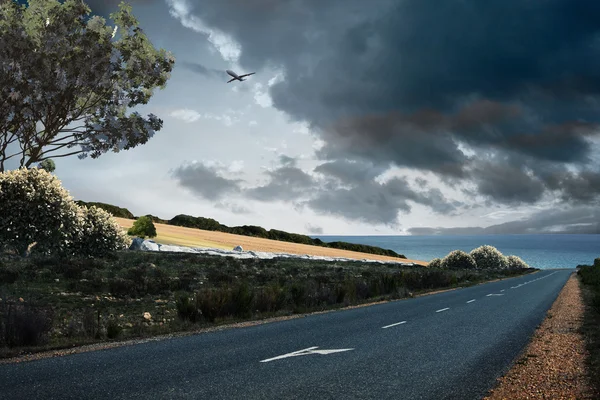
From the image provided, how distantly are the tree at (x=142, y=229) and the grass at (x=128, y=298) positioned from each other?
24698 mm

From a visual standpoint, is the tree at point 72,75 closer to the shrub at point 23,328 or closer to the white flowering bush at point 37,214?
the white flowering bush at point 37,214

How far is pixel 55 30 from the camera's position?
24.1 meters

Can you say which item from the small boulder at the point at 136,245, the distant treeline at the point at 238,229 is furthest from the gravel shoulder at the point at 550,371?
the distant treeline at the point at 238,229

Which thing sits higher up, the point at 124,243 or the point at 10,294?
the point at 124,243

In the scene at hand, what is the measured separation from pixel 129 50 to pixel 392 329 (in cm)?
2052

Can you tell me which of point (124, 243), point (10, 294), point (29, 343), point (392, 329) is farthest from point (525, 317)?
point (124, 243)

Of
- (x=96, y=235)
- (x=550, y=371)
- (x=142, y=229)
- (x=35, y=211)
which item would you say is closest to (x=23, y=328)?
(x=550, y=371)

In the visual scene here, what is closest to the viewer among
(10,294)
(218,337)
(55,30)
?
(218,337)

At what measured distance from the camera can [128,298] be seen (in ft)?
66.0

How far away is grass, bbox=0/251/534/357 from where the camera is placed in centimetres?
1208

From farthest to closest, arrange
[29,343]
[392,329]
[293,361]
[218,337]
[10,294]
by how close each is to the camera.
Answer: [10,294] < [392,329] < [218,337] < [29,343] < [293,361]

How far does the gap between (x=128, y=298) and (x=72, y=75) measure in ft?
38.8

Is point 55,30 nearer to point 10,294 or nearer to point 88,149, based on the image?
point 88,149

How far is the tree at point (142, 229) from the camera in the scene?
57.2m
